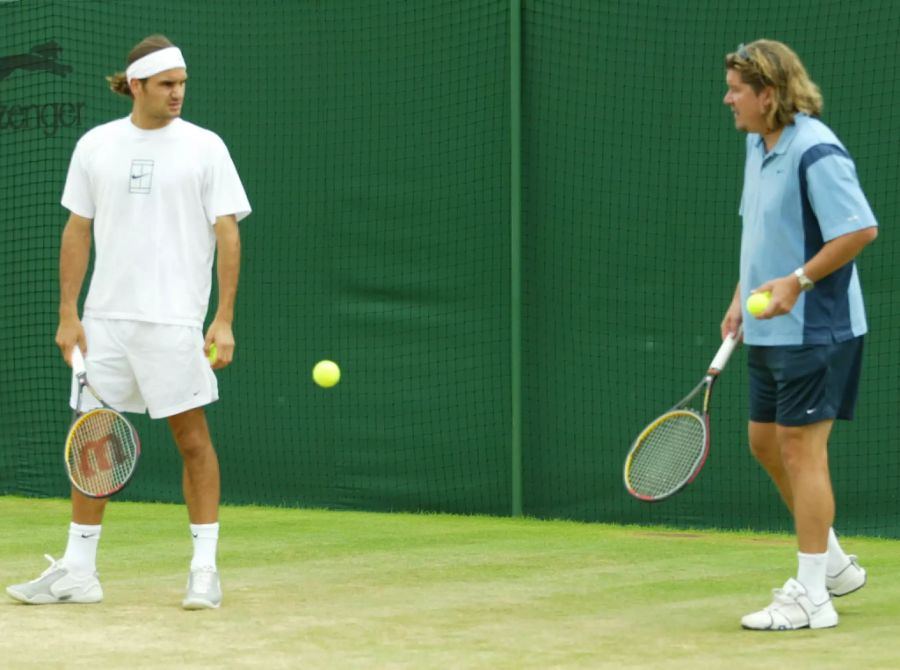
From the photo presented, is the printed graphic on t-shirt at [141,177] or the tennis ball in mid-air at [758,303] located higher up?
the printed graphic on t-shirt at [141,177]

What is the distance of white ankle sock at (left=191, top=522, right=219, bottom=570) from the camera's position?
5.55 meters

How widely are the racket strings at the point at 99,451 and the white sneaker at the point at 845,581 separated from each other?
7.20 feet

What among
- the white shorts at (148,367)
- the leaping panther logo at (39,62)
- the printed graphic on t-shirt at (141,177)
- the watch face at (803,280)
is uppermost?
the leaping panther logo at (39,62)

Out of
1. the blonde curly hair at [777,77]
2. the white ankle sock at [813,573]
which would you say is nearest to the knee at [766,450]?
the white ankle sock at [813,573]

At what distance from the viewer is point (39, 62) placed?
974 cm

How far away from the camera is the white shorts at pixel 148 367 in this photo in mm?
5480

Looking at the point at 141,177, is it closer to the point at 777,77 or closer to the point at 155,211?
the point at 155,211

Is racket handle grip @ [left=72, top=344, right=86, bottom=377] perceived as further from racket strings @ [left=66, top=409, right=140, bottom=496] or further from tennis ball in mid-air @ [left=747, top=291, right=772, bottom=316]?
tennis ball in mid-air @ [left=747, top=291, right=772, bottom=316]

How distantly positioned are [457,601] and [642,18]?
11.7 feet

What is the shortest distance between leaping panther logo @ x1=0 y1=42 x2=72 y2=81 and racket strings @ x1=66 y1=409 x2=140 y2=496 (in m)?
4.76

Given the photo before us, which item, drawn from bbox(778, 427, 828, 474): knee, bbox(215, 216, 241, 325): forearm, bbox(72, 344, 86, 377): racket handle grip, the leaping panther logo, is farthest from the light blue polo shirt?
the leaping panther logo

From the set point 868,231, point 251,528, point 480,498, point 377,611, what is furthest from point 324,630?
point 480,498

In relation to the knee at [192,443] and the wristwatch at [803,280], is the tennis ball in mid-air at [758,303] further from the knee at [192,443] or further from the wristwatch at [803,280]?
the knee at [192,443]

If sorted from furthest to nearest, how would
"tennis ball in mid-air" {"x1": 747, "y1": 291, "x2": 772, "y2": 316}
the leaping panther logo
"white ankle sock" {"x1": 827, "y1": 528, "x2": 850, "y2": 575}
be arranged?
the leaping panther logo → "white ankle sock" {"x1": 827, "y1": 528, "x2": 850, "y2": 575} → "tennis ball in mid-air" {"x1": 747, "y1": 291, "x2": 772, "y2": 316}
